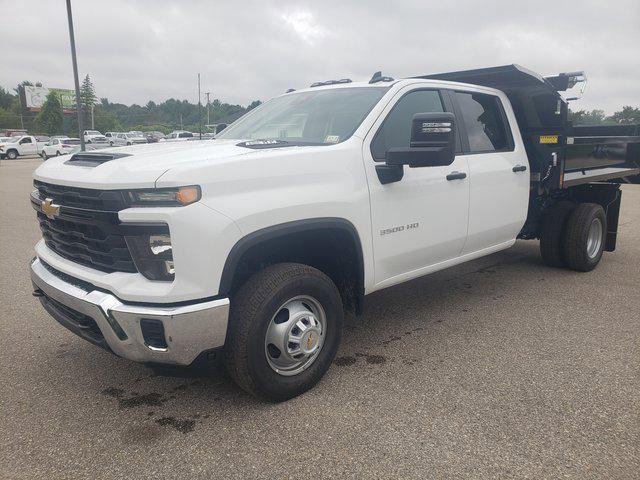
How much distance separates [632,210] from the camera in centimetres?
1102

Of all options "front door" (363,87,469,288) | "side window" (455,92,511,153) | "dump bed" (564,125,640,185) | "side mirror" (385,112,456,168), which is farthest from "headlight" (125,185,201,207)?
"dump bed" (564,125,640,185)

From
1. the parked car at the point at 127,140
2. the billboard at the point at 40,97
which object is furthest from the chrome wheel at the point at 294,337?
the billboard at the point at 40,97

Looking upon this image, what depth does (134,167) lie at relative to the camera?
8.56ft

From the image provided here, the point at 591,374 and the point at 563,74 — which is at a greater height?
the point at 563,74

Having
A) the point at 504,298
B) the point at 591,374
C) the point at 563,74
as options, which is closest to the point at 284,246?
the point at 591,374

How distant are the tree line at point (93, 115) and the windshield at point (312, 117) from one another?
136 ft

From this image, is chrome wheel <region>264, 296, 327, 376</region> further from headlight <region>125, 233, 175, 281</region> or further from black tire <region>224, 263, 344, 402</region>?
headlight <region>125, 233, 175, 281</region>

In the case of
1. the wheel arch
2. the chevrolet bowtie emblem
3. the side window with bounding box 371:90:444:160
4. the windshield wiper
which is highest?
the side window with bounding box 371:90:444:160

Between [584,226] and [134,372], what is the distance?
478cm

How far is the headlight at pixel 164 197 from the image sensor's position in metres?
2.48

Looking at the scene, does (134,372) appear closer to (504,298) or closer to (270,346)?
(270,346)

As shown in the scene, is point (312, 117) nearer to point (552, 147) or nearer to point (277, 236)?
point (277, 236)

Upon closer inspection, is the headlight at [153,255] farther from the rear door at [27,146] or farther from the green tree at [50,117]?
the green tree at [50,117]

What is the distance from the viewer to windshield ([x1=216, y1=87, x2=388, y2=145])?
3.52 metres
